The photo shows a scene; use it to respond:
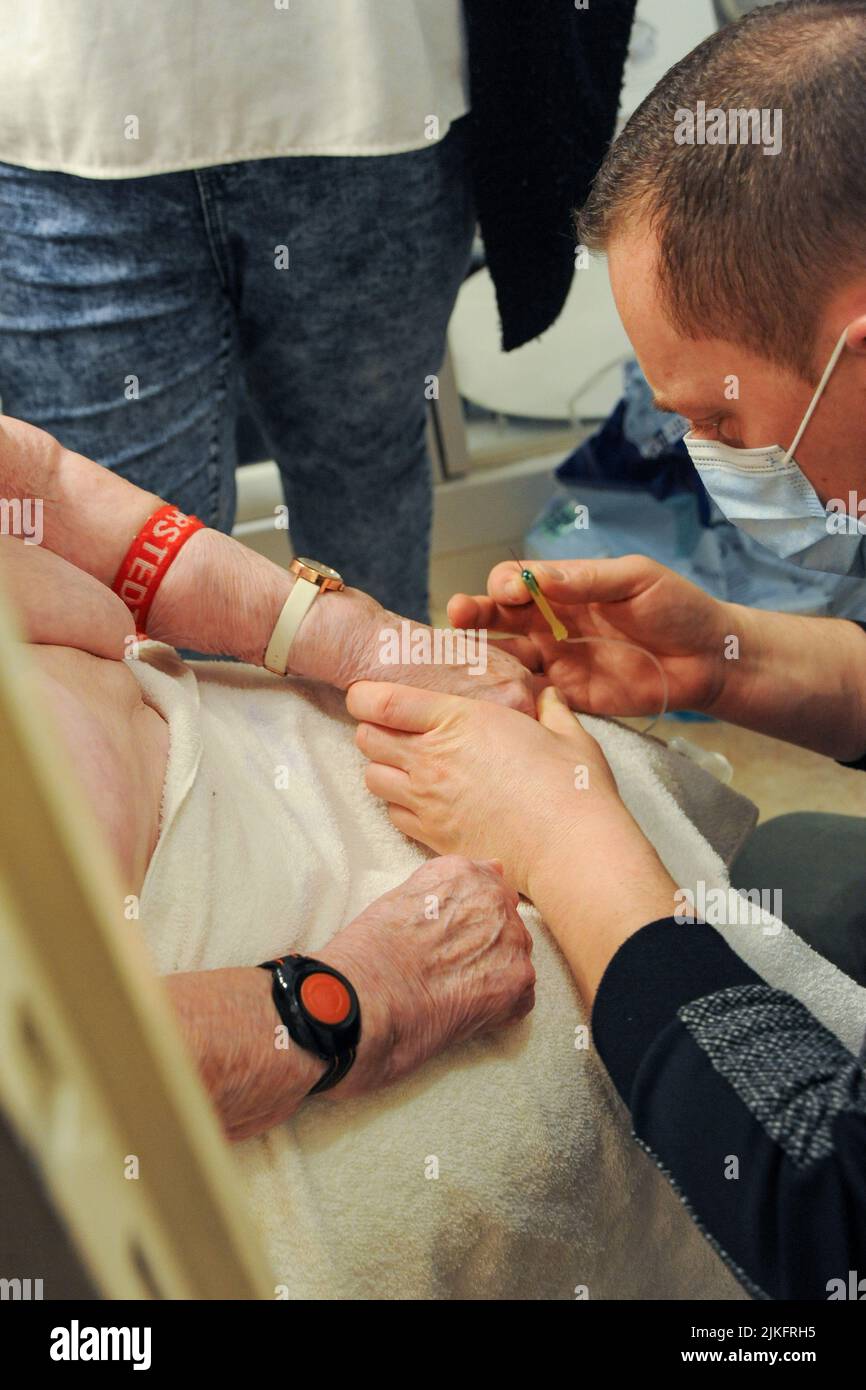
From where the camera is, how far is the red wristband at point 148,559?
1.16m

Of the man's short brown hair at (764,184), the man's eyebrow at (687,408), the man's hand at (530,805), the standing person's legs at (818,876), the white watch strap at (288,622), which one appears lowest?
the standing person's legs at (818,876)

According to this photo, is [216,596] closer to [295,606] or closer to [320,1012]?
[295,606]

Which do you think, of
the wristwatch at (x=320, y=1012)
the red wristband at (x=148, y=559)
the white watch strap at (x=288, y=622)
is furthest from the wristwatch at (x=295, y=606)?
the wristwatch at (x=320, y=1012)

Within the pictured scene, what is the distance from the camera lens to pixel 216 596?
1178mm

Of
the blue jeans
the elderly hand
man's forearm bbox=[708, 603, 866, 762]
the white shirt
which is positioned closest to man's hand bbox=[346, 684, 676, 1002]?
the elderly hand

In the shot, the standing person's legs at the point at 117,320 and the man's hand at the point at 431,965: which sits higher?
the standing person's legs at the point at 117,320

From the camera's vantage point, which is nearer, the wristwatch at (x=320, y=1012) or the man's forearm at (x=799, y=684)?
the wristwatch at (x=320, y=1012)

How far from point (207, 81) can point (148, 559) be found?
19.9 inches

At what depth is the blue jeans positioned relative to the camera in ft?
4.25

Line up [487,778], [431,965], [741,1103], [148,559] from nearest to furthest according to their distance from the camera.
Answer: [741,1103], [431,965], [487,778], [148,559]

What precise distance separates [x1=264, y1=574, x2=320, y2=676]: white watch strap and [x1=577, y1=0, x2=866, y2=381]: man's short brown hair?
426 millimetres

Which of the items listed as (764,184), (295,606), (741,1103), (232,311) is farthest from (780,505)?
(232,311)

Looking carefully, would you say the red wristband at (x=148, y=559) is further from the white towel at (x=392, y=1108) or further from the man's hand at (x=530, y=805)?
the man's hand at (x=530, y=805)

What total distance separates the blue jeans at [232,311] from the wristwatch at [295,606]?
0.32m
